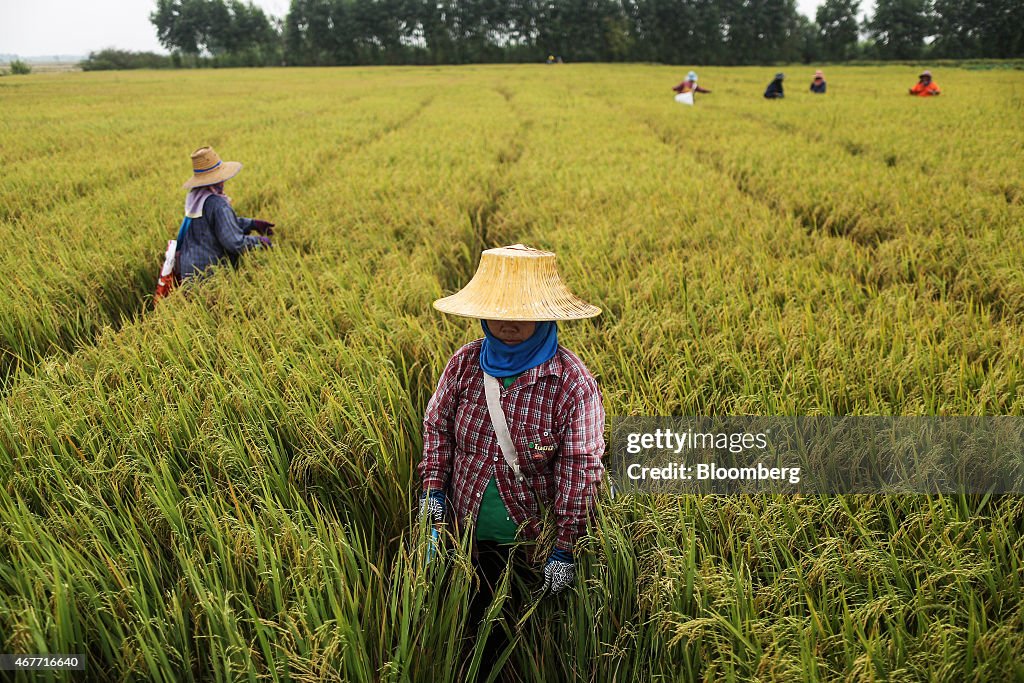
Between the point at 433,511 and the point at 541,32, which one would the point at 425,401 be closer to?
the point at 433,511

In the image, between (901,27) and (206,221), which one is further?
(901,27)

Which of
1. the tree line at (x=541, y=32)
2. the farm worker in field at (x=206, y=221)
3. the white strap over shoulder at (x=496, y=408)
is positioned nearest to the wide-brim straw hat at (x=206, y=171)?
the farm worker in field at (x=206, y=221)

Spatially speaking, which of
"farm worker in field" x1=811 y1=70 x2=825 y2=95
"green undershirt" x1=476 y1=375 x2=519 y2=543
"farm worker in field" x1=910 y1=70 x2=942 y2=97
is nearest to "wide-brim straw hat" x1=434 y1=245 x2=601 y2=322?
"green undershirt" x1=476 y1=375 x2=519 y2=543

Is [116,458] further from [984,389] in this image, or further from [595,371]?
[984,389]

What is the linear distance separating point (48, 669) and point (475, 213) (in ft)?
15.4

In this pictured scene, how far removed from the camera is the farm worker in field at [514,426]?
1.40 meters

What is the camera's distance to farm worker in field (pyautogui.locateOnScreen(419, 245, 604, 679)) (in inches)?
55.0

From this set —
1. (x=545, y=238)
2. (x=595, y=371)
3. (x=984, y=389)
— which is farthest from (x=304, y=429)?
(x=545, y=238)

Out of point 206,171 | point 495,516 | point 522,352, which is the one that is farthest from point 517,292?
point 206,171

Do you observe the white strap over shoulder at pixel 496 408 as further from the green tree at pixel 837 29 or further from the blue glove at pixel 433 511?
the green tree at pixel 837 29

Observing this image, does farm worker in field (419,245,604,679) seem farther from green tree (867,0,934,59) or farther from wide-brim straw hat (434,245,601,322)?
green tree (867,0,934,59)

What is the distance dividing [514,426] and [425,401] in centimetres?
87

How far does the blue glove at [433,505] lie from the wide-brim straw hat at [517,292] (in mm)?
517

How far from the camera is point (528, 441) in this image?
1.49m
